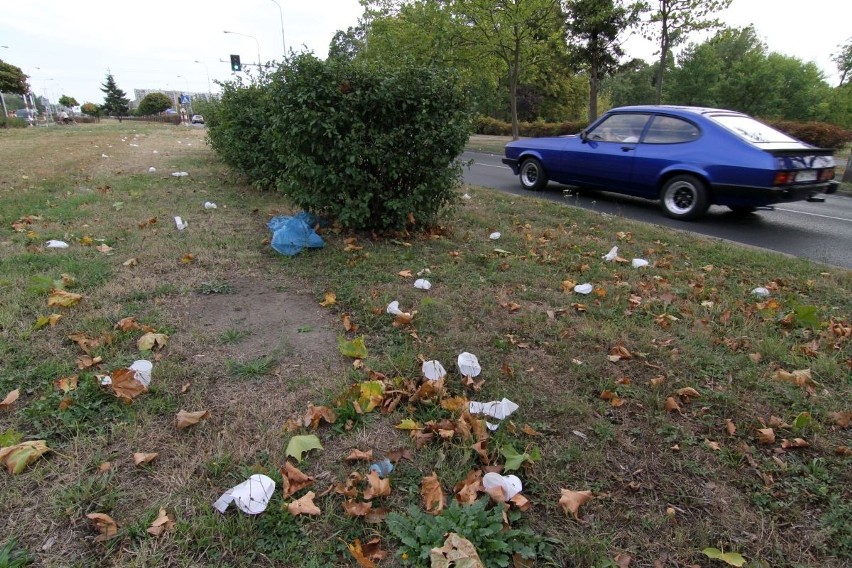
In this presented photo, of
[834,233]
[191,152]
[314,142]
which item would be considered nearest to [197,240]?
[314,142]

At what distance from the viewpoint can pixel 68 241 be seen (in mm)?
4941

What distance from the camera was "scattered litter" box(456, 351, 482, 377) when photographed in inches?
107

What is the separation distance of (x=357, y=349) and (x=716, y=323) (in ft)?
7.92

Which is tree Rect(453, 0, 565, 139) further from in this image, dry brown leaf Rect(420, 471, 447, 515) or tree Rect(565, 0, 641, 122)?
dry brown leaf Rect(420, 471, 447, 515)

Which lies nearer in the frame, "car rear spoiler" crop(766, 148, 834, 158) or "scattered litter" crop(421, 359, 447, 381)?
"scattered litter" crop(421, 359, 447, 381)

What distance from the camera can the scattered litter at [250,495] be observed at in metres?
1.83

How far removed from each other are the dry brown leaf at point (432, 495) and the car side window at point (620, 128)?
695 cm

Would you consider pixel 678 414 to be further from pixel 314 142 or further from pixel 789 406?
pixel 314 142

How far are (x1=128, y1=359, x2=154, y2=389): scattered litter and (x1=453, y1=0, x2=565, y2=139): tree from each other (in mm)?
20588

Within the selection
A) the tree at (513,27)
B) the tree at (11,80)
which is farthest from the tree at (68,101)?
the tree at (513,27)

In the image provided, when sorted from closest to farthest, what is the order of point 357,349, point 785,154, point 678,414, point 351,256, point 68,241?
point 678,414 → point 357,349 → point 351,256 → point 68,241 → point 785,154

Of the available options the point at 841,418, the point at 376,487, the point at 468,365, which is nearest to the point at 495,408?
the point at 468,365

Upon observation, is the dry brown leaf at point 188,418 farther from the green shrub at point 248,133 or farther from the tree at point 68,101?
the tree at point 68,101

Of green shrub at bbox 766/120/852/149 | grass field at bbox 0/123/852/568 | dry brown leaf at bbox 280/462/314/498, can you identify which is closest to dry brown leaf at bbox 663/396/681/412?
grass field at bbox 0/123/852/568
